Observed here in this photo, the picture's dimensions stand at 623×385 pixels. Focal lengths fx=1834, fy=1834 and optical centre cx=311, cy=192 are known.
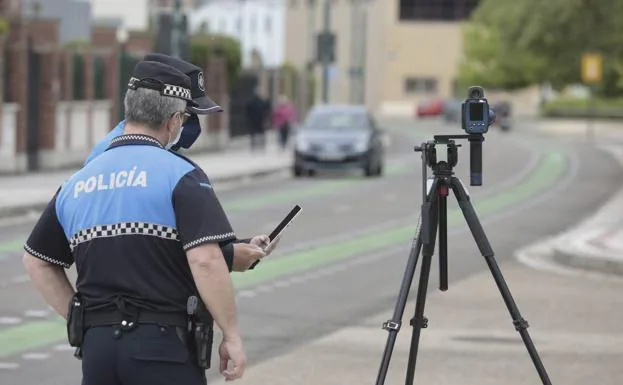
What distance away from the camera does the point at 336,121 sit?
4044cm

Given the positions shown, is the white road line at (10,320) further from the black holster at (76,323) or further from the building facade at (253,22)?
the building facade at (253,22)

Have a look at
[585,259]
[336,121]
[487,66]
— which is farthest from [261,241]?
[487,66]

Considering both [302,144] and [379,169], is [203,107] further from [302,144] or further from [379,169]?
[379,169]

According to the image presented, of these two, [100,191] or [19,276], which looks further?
[19,276]

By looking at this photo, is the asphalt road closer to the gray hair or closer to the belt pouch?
the belt pouch

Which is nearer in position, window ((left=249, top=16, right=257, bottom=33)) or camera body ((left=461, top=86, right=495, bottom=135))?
camera body ((left=461, top=86, right=495, bottom=135))

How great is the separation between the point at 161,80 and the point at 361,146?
3336 centimetres

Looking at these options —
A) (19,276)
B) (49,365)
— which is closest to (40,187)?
(19,276)

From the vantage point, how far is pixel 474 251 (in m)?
21.7

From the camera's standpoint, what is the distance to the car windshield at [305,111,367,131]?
4010cm

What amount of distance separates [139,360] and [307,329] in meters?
8.27

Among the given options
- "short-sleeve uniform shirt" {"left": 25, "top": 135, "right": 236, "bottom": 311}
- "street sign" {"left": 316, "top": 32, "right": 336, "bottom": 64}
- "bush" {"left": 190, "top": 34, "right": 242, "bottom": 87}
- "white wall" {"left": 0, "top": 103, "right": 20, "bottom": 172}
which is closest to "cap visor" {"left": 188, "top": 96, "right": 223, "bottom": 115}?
"short-sleeve uniform shirt" {"left": 25, "top": 135, "right": 236, "bottom": 311}

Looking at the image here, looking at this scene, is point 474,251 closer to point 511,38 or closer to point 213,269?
point 213,269

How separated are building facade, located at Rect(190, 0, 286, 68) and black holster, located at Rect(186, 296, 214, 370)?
116 m
